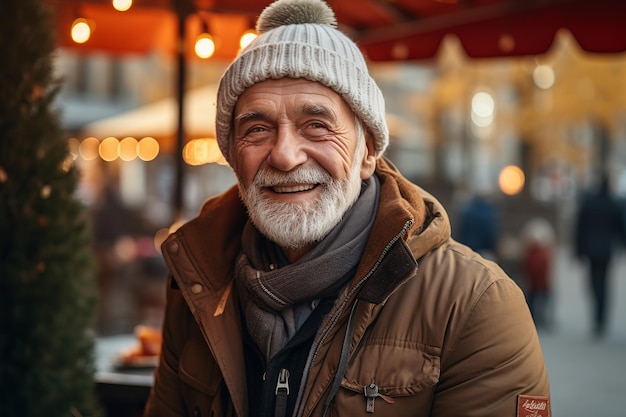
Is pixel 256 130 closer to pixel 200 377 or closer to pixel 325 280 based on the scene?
pixel 325 280

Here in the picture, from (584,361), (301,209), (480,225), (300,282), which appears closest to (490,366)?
(300,282)

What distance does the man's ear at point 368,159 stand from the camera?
2.49m

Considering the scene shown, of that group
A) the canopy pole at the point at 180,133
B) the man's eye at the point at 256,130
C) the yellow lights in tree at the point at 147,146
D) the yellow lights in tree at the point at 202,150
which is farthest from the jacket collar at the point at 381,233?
the yellow lights in tree at the point at 147,146

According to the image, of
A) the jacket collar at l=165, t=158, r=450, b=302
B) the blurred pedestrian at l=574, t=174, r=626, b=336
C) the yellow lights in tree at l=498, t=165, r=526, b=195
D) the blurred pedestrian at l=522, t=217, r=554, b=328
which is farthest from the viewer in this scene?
the yellow lights in tree at l=498, t=165, r=526, b=195

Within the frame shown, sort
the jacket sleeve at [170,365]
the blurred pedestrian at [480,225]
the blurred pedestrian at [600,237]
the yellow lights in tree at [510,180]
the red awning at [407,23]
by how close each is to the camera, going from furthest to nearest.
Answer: the yellow lights in tree at [510,180]
the blurred pedestrian at [480,225]
the blurred pedestrian at [600,237]
the red awning at [407,23]
the jacket sleeve at [170,365]

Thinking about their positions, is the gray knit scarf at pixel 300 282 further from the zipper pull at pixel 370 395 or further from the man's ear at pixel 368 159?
the zipper pull at pixel 370 395

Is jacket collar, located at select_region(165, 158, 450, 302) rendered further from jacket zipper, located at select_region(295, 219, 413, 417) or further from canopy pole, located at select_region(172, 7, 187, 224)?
canopy pole, located at select_region(172, 7, 187, 224)

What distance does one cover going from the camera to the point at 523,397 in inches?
81.2

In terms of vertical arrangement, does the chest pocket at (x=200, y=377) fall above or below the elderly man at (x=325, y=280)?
below

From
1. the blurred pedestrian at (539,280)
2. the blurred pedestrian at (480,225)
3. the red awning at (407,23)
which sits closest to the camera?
the red awning at (407,23)

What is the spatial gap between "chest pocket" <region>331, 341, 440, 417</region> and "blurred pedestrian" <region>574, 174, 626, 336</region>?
30.8 feet

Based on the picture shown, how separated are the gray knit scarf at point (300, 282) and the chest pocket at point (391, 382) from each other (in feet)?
0.79

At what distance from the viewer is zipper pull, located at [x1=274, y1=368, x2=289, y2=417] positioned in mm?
2195

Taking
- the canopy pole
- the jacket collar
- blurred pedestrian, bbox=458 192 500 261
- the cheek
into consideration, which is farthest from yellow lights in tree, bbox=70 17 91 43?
blurred pedestrian, bbox=458 192 500 261
